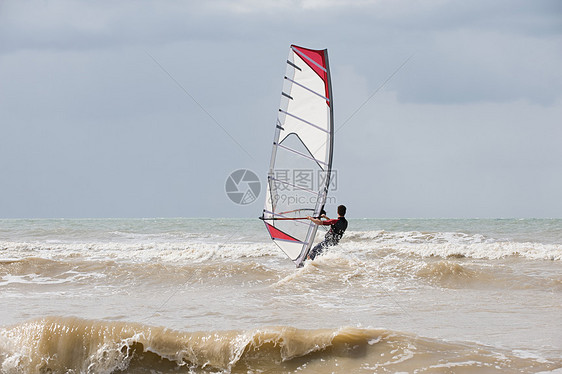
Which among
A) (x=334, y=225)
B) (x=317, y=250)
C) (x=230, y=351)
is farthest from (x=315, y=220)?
(x=230, y=351)

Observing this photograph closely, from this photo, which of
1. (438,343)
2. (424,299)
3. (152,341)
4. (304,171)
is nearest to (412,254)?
(304,171)

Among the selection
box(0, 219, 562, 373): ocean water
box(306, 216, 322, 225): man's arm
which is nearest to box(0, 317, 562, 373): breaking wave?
box(0, 219, 562, 373): ocean water

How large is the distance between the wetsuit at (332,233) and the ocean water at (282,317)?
6.8 inches

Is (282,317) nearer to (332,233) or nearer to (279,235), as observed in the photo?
(332,233)

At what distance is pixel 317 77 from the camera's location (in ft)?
25.0

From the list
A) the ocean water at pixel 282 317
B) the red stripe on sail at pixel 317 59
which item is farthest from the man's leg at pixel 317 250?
the red stripe on sail at pixel 317 59

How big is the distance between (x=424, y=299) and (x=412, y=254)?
17.4 feet

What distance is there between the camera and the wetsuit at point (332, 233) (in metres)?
7.59

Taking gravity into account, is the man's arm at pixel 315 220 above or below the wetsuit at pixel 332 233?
above

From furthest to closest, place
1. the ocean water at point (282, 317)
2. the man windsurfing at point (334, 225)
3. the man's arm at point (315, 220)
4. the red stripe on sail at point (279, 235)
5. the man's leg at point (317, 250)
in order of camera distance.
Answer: the red stripe on sail at point (279, 235) < the man's leg at point (317, 250) < the man windsurfing at point (334, 225) < the man's arm at point (315, 220) < the ocean water at point (282, 317)

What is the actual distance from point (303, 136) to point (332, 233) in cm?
154

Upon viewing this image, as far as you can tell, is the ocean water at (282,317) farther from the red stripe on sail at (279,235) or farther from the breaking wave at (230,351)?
the red stripe on sail at (279,235)

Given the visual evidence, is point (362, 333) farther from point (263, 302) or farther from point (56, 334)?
point (56, 334)

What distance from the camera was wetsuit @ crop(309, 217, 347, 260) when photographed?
7.59 metres
